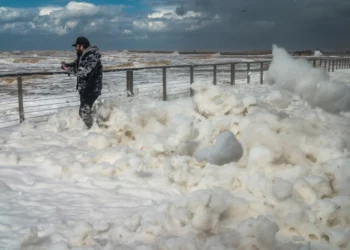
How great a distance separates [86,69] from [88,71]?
0.16 ft

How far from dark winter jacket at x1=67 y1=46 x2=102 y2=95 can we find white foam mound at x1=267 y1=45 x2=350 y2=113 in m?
4.11

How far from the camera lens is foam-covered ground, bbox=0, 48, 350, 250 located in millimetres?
3555

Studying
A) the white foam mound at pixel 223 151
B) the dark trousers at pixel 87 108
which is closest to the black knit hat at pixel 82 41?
the dark trousers at pixel 87 108

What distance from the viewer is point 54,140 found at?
7.14 m

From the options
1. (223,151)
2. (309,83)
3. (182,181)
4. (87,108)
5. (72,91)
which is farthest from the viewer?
(72,91)

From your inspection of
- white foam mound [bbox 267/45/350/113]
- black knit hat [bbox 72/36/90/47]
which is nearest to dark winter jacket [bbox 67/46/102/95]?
black knit hat [bbox 72/36/90/47]

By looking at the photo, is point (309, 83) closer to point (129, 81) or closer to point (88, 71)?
point (129, 81)

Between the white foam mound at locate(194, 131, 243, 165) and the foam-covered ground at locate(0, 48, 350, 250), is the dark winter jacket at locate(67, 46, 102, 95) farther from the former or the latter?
the white foam mound at locate(194, 131, 243, 165)

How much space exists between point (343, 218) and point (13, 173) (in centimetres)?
394

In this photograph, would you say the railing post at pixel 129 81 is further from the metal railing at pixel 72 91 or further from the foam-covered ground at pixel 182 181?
the foam-covered ground at pixel 182 181

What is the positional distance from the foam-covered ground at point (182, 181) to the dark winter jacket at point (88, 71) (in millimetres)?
421

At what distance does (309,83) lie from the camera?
860cm

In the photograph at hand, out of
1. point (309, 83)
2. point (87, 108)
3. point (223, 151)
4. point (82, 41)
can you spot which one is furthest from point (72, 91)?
point (223, 151)

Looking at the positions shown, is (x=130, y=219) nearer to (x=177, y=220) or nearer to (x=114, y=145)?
(x=177, y=220)
